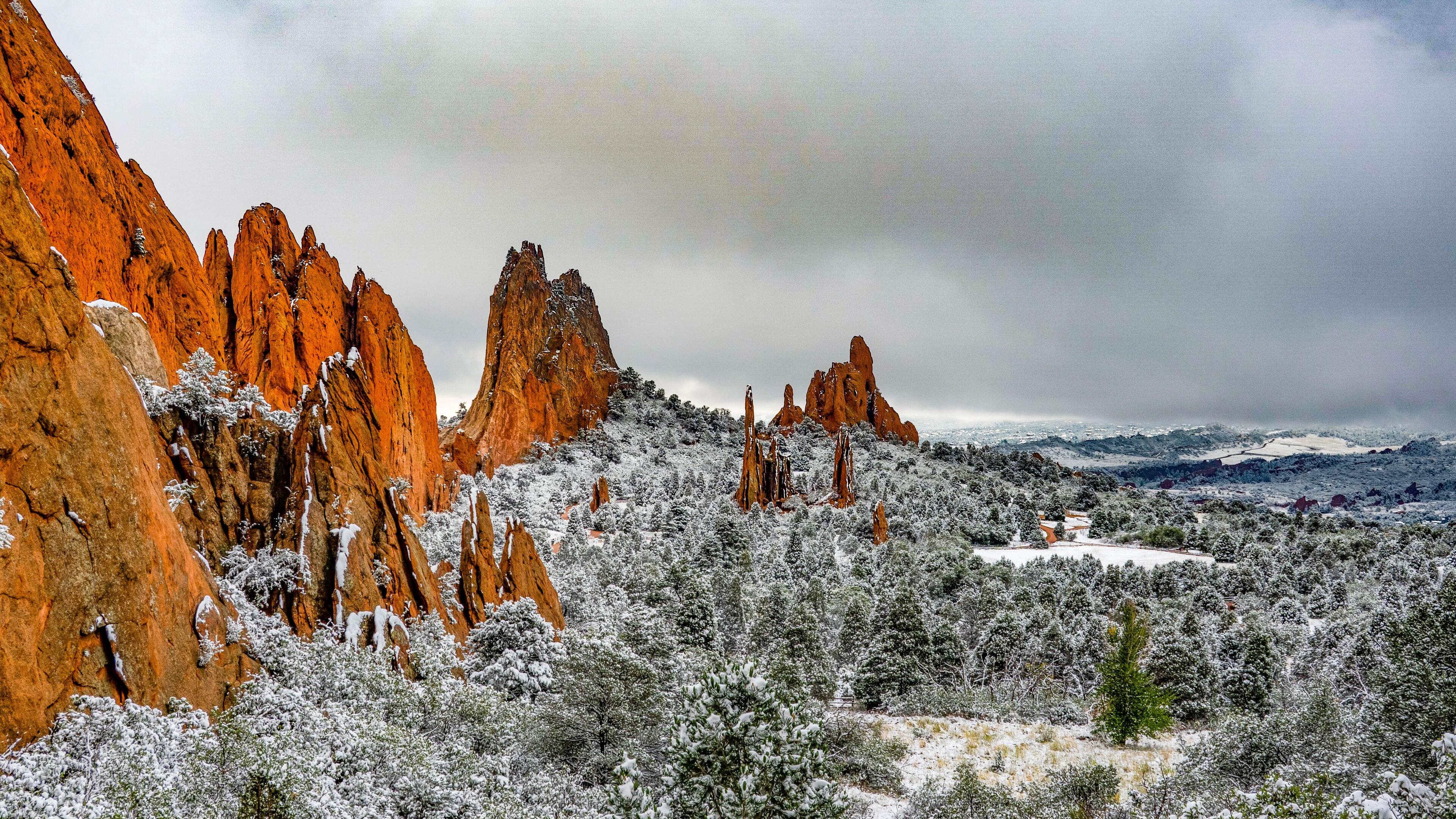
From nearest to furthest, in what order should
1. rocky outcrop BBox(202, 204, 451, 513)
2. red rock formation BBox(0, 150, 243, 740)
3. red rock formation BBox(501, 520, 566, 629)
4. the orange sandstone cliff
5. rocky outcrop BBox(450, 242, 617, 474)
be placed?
→ red rock formation BBox(0, 150, 243, 740), the orange sandstone cliff, red rock formation BBox(501, 520, 566, 629), rocky outcrop BBox(202, 204, 451, 513), rocky outcrop BBox(450, 242, 617, 474)

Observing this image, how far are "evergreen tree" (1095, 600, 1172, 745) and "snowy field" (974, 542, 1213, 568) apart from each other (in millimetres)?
41759

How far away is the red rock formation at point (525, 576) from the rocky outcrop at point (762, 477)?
54.2m

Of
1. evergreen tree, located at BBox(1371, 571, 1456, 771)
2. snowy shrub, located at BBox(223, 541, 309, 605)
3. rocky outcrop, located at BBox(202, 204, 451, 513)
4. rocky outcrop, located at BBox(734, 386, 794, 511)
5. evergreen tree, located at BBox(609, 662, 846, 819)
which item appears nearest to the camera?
evergreen tree, located at BBox(609, 662, 846, 819)

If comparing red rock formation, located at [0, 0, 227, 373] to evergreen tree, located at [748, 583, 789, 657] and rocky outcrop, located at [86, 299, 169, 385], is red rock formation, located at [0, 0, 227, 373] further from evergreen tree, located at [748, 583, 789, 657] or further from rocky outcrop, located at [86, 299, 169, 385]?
Answer: evergreen tree, located at [748, 583, 789, 657]

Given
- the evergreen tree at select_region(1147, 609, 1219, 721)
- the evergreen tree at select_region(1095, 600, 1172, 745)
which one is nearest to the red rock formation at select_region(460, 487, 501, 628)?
the evergreen tree at select_region(1095, 600, 1172, 745)

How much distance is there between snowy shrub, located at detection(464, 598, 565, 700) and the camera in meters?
25.5

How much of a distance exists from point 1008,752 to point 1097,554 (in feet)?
182

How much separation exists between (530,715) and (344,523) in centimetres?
950

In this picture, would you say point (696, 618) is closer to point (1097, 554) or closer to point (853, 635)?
point (853, 635)

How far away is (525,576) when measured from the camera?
105 feet

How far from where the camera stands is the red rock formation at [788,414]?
461ft

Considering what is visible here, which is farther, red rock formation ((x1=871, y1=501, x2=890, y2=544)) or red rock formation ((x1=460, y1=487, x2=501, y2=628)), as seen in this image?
red rock formation ((x1=871, y1=501, x2=890, y2=544))

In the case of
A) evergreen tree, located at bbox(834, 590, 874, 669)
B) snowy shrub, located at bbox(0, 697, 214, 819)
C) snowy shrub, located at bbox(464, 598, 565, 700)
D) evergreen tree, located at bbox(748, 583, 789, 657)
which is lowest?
evergreen tree, located at bbox(834, 590, 874, 669)

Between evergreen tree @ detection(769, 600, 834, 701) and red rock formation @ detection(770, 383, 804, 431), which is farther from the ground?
red rock formation @ detection(770, 383, 804, 431)
